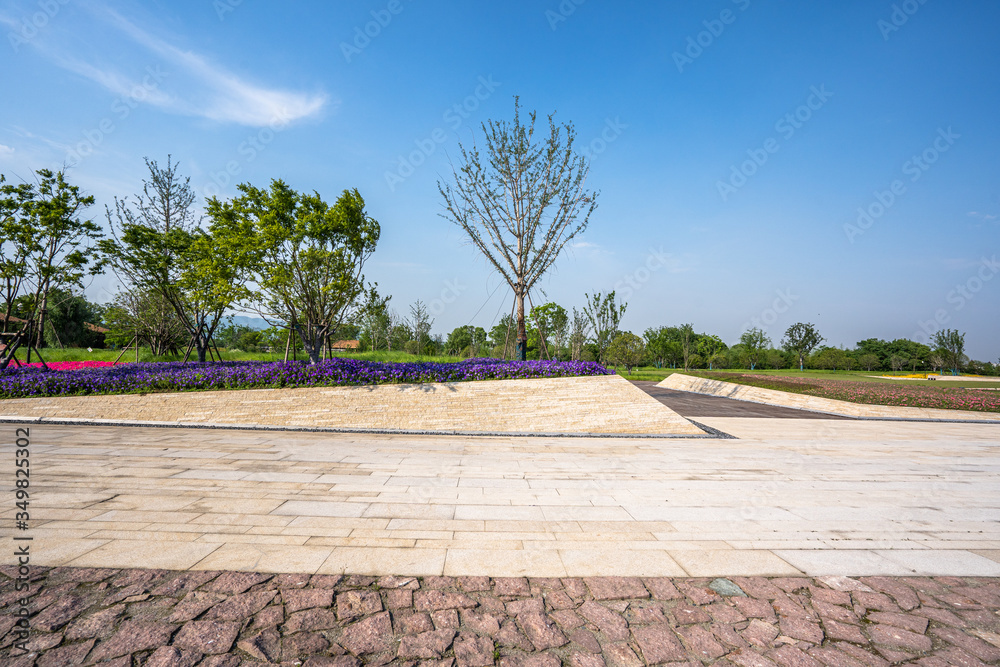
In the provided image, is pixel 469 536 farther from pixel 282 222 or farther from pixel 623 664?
pixel 282 222

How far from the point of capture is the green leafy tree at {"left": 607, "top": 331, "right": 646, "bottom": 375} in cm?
2602

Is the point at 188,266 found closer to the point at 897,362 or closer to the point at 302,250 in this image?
the point at 302,250

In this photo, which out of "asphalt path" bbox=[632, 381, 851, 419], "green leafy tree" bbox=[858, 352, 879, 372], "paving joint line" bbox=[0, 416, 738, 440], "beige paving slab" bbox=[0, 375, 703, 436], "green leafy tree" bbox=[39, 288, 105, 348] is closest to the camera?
"paving joint line" bbox=[0, 416, 738, 440]

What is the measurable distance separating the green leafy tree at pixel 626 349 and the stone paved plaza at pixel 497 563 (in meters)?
20.4

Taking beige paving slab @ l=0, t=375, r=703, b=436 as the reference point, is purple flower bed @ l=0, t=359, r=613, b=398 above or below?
above

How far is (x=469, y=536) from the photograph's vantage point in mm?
3342

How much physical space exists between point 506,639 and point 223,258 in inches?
471

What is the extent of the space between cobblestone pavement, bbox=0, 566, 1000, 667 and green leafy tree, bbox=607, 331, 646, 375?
23.5 metres

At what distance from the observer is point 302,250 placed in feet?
33.9

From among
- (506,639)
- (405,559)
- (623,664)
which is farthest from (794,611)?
(405,559)

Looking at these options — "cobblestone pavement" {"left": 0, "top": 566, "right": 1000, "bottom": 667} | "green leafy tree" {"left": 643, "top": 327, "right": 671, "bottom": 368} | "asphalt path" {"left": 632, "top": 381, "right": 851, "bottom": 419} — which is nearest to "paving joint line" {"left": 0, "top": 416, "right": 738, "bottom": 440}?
"asphalt path" {"left": 632, "top": 381, "right": 851, "bottom": 419}

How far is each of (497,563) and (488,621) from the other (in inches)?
24.1

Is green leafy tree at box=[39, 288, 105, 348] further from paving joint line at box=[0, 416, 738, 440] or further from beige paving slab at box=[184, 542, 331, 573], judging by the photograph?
beige paving slab at box=[184, 542, 331, 573]

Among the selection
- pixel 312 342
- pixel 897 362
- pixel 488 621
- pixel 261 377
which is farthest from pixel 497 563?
pixel 897 362
